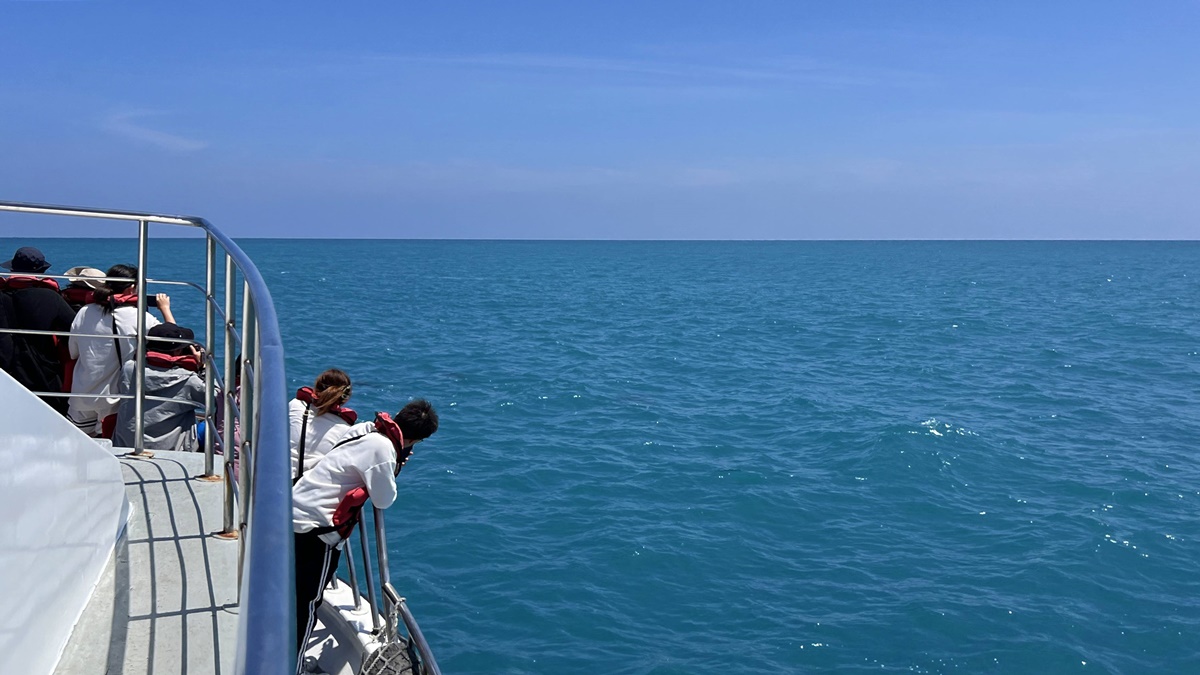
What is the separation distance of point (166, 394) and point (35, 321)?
0.91 meters

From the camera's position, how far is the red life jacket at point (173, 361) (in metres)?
6.11

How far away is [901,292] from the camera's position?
72312 mm

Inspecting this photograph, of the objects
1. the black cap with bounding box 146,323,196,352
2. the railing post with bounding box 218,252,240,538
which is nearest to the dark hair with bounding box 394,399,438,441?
the railing post with bounding box 218,252,240,538

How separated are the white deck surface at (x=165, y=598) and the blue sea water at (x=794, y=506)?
5299 millimetres

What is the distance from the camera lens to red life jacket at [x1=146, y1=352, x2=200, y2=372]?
240 inches

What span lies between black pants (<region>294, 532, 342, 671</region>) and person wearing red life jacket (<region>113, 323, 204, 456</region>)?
66.2 inches

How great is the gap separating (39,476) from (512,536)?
10.3 meters

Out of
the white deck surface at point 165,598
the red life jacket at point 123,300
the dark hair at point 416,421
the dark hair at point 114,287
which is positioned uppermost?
the dark hair at point 114,287

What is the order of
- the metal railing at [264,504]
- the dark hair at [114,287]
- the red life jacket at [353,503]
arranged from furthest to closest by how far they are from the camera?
the dark hair at [114,287] < the red life jacket at [353,503] < the metal railing at [264,504]

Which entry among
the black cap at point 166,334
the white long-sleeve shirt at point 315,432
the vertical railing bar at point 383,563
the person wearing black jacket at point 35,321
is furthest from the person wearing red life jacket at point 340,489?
the person wearing black jacket at point 35,321

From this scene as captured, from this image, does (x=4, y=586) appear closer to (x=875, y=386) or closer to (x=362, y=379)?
(x=362, y=379)

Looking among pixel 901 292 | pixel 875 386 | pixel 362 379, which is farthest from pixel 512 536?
pixel 901 292

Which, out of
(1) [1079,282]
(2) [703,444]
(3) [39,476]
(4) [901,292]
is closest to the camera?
(3) [39,476]

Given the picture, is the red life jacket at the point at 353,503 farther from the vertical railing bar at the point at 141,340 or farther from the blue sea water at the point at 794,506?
the blue sea water at the point at 794,506
